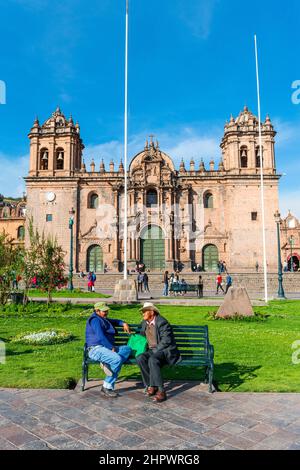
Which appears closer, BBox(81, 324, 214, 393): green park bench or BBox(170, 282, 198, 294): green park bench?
BBox(81, 324, 214, 393): green park bench

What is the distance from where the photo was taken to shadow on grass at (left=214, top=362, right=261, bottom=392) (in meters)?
5.83

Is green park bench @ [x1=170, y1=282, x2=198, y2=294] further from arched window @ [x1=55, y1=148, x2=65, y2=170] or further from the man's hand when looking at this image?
arched window @ [x1=55, y1=148, x2=65, y2=170]

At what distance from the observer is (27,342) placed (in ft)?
29.1

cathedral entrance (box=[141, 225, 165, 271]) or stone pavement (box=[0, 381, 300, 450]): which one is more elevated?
cathedral entrance (box=[141, 225, 165, 271])

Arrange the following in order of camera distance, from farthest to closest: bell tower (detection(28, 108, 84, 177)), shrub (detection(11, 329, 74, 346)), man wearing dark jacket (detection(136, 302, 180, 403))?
bell tower (detection(28, 108, 84, 177)) → shrub (detection(11, 329, 74, 346)) → man wearing dark jacket (detection(136, 302, 180, 403))

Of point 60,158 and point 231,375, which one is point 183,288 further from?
point 60,158

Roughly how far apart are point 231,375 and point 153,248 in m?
32.0

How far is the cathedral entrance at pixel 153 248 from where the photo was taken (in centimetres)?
3800

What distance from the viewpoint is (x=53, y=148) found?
39469 mm

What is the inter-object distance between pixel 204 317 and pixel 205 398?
801 centimetres

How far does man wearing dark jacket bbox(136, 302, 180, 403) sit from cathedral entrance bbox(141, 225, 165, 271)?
105 feet

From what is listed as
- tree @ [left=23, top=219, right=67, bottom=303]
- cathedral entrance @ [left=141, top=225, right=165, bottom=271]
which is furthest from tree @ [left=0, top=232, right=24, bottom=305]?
cathedral entrance @ [left=141, top=225, right=165, bottom=271]

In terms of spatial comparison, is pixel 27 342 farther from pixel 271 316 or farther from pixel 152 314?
pixel 271 316
